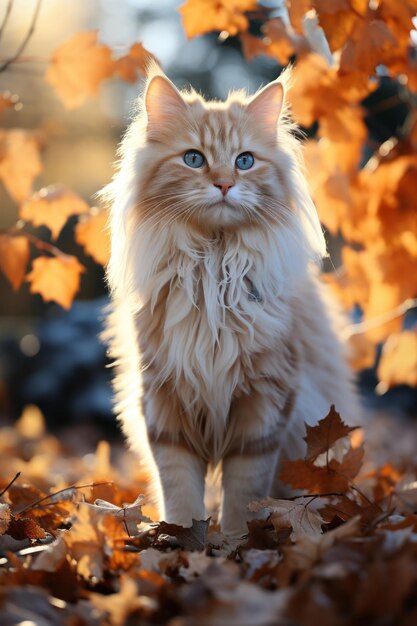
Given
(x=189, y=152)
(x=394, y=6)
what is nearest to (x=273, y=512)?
(x=189, y=152)

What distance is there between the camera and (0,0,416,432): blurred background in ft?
22.7

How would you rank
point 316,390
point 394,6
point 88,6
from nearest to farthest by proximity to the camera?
point 394,6 < point 316,390 < point 88,6

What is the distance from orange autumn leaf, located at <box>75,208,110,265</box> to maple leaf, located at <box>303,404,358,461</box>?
1313 millimetres

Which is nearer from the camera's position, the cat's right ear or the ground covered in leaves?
the ground covered in leaves

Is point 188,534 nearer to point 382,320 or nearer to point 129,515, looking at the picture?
point 129,515

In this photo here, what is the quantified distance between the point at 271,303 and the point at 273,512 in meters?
0.74

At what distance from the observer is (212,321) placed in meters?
2.37

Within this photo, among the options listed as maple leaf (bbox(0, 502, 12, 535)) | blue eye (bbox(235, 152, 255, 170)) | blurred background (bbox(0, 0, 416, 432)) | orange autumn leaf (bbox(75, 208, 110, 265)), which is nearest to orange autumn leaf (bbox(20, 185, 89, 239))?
orange autumn leaf (bbox(75, 208, 110, 265))

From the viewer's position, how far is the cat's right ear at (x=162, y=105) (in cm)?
248

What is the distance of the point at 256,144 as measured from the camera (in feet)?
8.23

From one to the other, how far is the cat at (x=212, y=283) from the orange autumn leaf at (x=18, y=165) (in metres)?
0.61

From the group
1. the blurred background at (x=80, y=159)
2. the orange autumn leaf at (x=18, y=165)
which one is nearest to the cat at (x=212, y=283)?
the orange autumn leaf at (x=18, y=165)

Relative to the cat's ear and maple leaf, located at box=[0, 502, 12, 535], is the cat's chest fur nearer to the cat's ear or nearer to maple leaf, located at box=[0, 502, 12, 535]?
the cat's ear

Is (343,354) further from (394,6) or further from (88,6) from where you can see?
(88,6)
